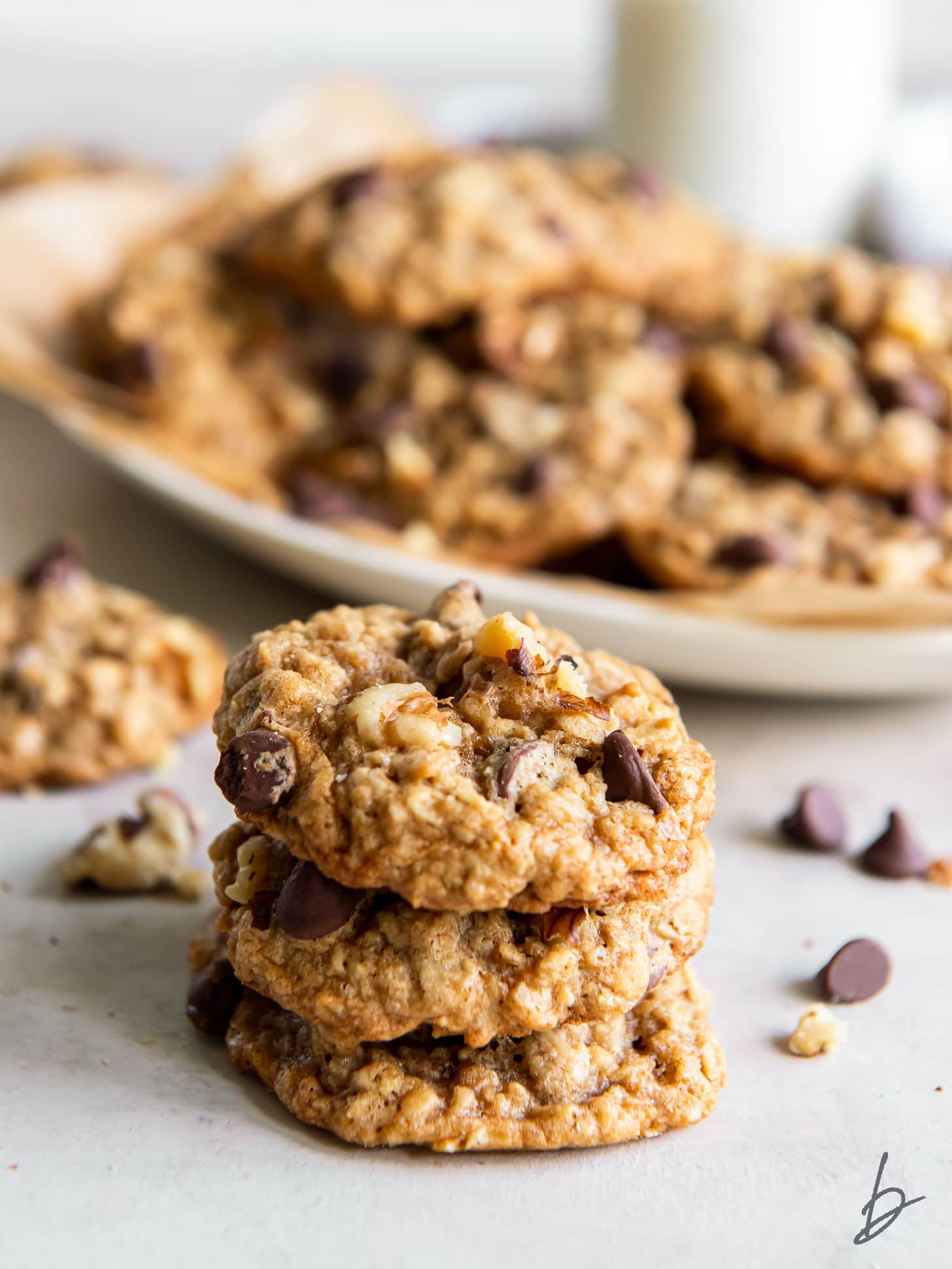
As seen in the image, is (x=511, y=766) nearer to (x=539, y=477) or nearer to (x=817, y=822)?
(x=817, y=822)

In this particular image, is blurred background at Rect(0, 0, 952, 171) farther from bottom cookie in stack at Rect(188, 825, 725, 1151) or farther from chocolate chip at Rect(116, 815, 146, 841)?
bottom cookie in stack at Rect(188, 825, 725, 1151)

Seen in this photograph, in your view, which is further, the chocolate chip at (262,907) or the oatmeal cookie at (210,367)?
the oatmeal cookie at (210,367)

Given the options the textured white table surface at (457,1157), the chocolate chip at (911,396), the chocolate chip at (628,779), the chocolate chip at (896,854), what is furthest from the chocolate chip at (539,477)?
the chocolate chip at (628,779)

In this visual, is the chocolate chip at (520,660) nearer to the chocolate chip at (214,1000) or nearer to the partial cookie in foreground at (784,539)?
the chocolate chip at (214,1000)

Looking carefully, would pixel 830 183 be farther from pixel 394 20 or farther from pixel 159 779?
pixel 394 20

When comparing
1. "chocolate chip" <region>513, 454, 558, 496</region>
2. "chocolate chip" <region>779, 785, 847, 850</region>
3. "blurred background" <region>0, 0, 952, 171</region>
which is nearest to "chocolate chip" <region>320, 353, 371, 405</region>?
"chocolate chip" <region>513, 454, 558, 496</region>
